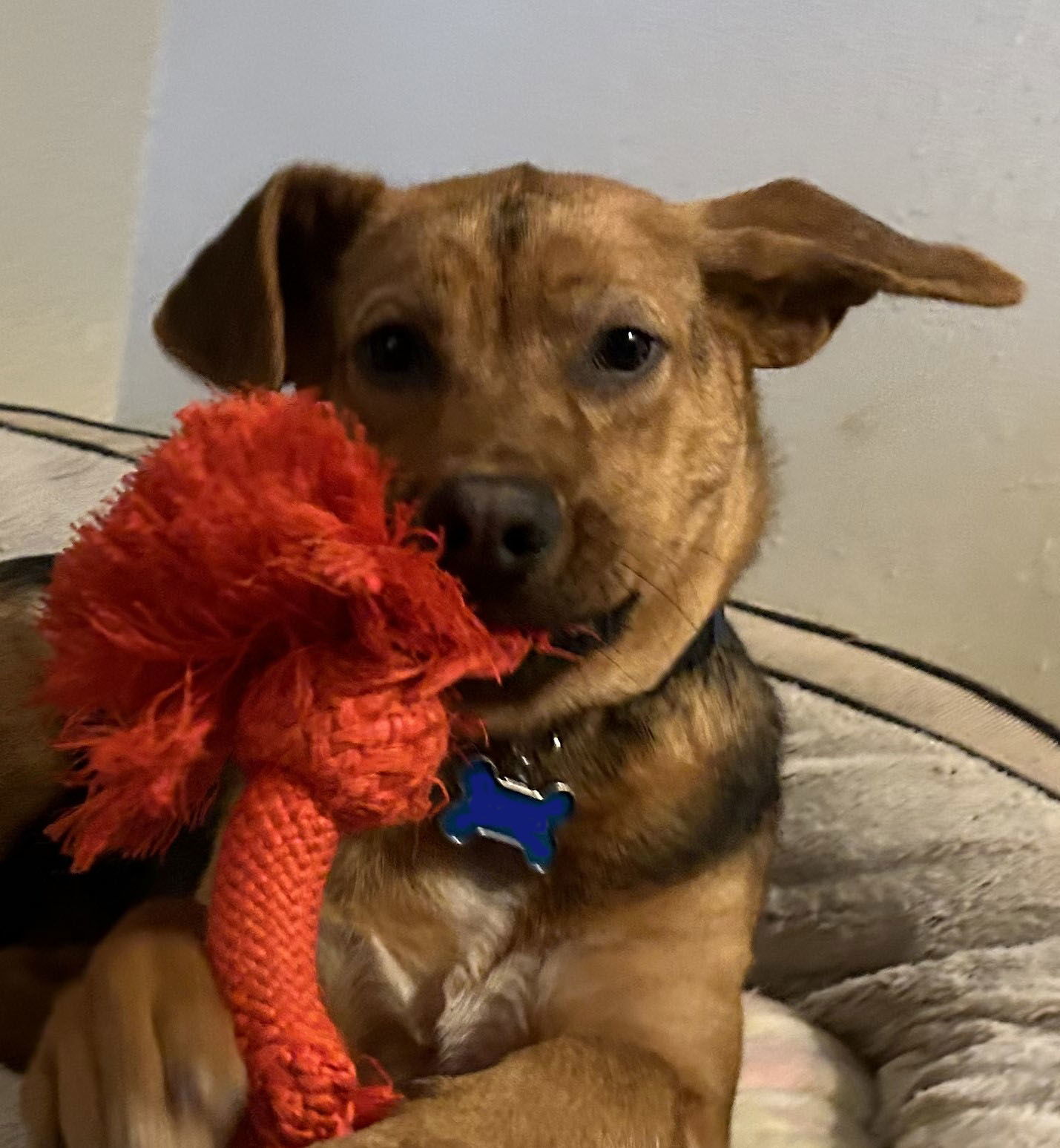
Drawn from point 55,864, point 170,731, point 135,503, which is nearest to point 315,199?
point 135,503

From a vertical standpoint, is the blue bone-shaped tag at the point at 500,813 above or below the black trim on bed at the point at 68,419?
above

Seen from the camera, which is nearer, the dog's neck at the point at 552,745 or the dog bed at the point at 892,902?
the dog's neck at the point at 552,745

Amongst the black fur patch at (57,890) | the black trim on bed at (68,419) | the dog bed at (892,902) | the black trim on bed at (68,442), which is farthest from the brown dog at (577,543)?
the black trim on bed at (68,419)

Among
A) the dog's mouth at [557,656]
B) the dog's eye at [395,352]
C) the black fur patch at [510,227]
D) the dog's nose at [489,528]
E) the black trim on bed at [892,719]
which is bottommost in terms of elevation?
the black trim on bed at [892,719]

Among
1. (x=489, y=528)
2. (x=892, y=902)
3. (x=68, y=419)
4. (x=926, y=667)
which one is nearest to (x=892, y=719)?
(x=926, y=667)

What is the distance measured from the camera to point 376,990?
1.01m

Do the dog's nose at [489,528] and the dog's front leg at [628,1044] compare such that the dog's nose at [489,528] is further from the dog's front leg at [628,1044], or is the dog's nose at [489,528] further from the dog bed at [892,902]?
the dog bed at [892,902]

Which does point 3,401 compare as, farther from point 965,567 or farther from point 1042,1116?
point 1042,1116

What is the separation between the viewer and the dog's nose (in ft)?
2.54

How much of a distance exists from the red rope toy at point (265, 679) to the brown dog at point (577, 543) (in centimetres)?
11

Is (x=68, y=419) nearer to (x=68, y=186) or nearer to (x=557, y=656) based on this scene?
(x=68, y=186)

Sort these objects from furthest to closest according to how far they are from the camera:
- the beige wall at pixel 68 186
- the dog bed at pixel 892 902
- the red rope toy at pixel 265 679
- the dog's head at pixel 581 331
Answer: the beige wall at pixel 68 186 < the dog bed at pixel 892 902 < the dog's head at pixel 581 331 < the red rope toy at pixel 265 679

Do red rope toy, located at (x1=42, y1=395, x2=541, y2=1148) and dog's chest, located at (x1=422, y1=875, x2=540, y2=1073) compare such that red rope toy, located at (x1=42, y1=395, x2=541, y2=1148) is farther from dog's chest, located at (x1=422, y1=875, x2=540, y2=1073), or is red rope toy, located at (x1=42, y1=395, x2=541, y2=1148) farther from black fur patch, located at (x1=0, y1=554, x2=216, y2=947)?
black fur patch, located at (x1=0, y1=554, x2=216, y2=947)

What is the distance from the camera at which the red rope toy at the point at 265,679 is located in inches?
27.4
